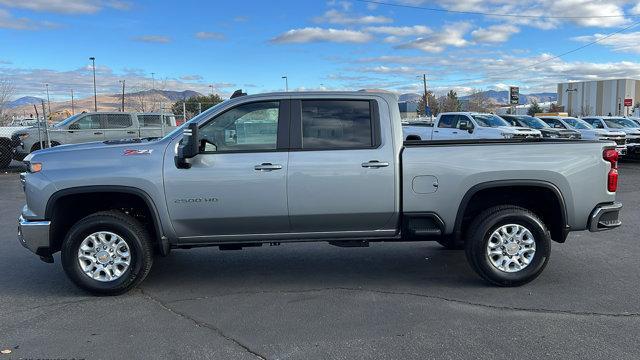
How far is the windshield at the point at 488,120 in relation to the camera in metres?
19.1

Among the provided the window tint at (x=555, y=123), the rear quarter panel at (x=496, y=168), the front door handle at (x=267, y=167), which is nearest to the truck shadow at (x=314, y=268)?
the rear quarter panel at (x=496, y=168)

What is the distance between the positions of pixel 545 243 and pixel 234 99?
11.2 feet

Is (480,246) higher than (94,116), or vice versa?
(94,116)

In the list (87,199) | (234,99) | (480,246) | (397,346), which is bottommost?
(397,346)

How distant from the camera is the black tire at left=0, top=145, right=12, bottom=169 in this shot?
17.5 m

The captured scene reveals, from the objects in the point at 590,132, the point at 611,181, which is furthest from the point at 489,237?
the point at 590,132

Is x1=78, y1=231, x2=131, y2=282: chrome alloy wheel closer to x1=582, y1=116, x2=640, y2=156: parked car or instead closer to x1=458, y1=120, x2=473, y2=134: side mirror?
x1=458, y1=120, x2=473, y2=134: side mirror

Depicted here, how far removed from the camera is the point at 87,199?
5.44 metres

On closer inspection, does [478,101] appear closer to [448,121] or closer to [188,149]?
[448,121]

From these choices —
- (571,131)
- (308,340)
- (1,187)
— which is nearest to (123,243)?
(308,340)

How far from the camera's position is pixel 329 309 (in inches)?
191

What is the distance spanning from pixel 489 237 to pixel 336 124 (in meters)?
1.90

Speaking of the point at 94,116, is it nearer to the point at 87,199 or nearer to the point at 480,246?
the point at 87,199

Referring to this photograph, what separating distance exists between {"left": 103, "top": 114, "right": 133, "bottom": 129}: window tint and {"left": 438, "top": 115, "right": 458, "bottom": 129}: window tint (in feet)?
36.6
